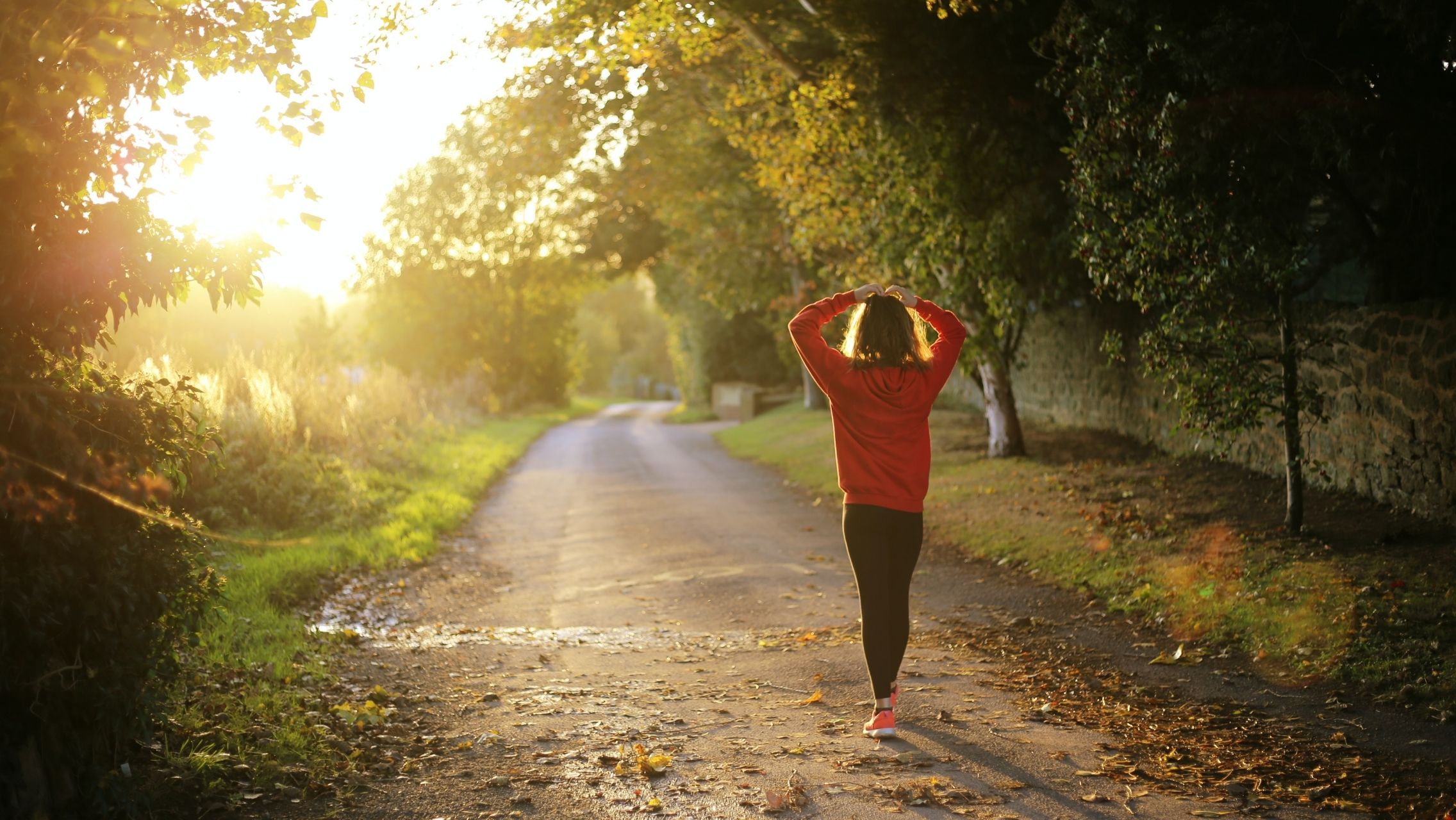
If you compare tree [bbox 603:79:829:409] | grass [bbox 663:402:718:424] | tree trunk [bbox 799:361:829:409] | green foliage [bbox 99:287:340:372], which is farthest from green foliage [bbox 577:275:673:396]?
tree [bbox 603:79:829:409]

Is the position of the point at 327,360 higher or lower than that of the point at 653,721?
higher

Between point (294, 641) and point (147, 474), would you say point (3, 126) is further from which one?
point (294, 641)

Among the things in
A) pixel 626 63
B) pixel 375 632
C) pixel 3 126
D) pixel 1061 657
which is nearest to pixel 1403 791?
pixel 1061 657

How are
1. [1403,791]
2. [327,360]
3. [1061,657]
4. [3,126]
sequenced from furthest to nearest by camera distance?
[327,360] → [1061,657] → [1403,791] → [3,126]

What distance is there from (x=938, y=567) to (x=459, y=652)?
16.7ft

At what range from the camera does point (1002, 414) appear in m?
18.2

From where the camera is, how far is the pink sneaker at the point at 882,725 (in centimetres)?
588

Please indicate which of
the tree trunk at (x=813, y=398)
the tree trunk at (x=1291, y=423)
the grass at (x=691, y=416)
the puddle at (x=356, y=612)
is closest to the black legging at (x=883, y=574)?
the puddle at (x=356, y=612)

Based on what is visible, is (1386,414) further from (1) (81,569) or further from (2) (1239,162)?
(1) (81,569)

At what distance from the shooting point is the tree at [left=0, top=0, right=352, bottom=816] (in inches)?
173

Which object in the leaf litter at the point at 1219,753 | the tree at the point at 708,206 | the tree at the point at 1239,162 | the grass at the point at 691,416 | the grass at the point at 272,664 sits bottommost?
the leaf litter at the point at 1219,753

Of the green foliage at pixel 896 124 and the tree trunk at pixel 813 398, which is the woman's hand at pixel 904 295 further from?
the tree trunk at pixel 813 398

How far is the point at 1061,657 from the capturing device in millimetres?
7820

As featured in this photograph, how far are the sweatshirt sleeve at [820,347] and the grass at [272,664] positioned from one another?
301 centimetres
